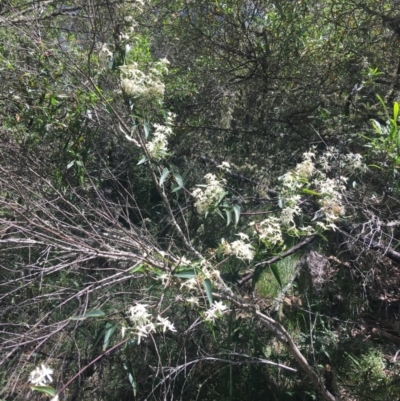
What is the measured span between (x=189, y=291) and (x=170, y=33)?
11.1 ft

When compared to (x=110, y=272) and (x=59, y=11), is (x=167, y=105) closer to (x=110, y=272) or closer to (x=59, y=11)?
(x=59, y=11)

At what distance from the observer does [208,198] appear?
8.17ft

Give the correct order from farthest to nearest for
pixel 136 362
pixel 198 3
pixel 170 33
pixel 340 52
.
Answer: pixel 170 33 → pixel 198 3 → pixel 340 52 → pixel 136 362

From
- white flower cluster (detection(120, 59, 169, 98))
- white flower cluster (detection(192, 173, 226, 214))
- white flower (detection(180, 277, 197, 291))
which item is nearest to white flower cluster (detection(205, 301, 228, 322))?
white flower (detection(180, 277, 197, 291))

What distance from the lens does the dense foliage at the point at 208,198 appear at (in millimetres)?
2465

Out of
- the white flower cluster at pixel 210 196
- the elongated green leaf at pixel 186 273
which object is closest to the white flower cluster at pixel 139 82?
the white flower cluster at pixel 210 196

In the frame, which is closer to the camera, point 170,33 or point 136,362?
point 136,362

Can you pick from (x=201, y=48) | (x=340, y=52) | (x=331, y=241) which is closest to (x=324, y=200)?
(x=331, y=241)

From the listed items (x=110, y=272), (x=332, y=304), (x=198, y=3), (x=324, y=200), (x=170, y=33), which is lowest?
(x=110, y=272)

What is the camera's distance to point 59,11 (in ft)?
14.2

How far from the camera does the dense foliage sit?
2.46m

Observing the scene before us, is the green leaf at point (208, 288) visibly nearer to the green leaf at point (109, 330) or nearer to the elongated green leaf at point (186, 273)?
the elongated green leaf at point (186, 273)

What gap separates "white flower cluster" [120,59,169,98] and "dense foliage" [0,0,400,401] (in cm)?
1

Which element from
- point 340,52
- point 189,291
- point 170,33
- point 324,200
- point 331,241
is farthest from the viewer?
point 170,33
